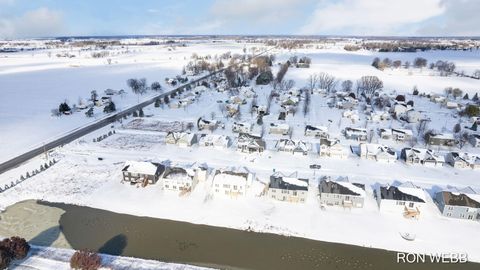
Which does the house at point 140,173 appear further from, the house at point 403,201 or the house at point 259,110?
the house at point 259,110

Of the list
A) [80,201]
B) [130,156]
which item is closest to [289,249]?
[80,201]

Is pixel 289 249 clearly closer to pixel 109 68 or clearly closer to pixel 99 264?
pixel 99 264

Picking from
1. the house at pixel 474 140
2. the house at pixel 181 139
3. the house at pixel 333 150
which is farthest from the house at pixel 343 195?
the house at pixel 474 140

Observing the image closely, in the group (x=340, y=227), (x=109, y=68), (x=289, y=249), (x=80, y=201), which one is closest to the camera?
(x=289, y=249)

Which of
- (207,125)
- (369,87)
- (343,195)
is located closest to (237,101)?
(207,125)

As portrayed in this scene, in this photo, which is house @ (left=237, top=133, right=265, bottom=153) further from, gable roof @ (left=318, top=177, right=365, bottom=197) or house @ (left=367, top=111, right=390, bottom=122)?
house @ (left=367, top=111, right=390, bottom=122)

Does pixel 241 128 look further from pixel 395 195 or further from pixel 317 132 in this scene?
pixel 395 195
